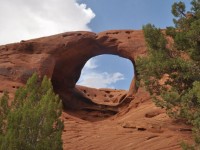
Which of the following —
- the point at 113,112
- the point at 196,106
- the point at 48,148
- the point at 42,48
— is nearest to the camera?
the point at 48,148

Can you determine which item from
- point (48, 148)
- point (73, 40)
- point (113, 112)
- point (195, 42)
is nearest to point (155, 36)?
point (195, 42)

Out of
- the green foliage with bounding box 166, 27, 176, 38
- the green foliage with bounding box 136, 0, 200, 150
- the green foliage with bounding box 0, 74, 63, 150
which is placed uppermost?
the green foliage with bounding box 166, 27, 176, 38

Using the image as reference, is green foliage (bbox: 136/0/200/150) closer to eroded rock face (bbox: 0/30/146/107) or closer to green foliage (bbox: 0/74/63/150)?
green foliage (bbox: 0/74/63/150)

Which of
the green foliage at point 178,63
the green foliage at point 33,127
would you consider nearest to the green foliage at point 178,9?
the green foliage at point 178,63

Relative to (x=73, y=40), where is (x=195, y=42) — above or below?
below

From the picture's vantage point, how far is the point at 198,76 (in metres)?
11.9

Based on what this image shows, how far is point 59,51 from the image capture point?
2334 centimetres

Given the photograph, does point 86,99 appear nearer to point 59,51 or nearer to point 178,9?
point 59,51

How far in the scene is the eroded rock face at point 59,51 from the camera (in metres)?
21.5

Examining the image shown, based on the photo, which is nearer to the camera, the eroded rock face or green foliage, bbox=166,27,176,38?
green foliage, bbox=166,27,176,38

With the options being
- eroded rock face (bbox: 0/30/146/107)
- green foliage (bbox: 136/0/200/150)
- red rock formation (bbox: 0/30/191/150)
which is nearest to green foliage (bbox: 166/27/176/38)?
green foliage (bbox: 136/0/200/150)

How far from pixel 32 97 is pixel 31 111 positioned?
66cm

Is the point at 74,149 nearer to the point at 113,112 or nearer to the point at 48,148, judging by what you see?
the point at 48,148

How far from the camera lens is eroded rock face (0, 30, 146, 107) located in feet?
70.4
